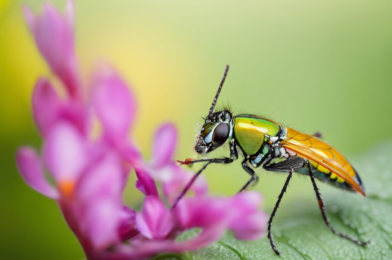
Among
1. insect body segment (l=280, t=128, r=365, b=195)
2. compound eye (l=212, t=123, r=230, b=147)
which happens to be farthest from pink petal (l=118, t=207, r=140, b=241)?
insect body segment (l=280, t=128, r=365, b=195)

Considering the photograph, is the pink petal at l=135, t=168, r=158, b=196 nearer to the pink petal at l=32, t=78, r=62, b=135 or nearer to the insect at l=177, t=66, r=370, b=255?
the pink petal at l=32, t=78, r=62, b=135

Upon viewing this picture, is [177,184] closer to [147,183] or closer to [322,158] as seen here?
[147,183]

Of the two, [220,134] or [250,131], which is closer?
[220,134]

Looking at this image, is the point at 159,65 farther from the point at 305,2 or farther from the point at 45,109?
the point at 45,109

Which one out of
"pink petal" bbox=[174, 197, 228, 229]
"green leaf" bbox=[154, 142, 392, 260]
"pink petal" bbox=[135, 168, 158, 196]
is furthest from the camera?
"green leaf" bbox=[154, 142, 392, 260]

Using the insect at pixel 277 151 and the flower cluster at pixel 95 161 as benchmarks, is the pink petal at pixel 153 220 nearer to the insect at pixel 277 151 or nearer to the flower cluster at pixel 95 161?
the flower cluster at pixel 95 161

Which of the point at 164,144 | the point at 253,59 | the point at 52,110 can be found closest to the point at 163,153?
the point at 164,144

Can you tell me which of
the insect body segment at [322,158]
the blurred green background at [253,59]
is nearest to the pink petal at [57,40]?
the insect body segment at [322,158]
